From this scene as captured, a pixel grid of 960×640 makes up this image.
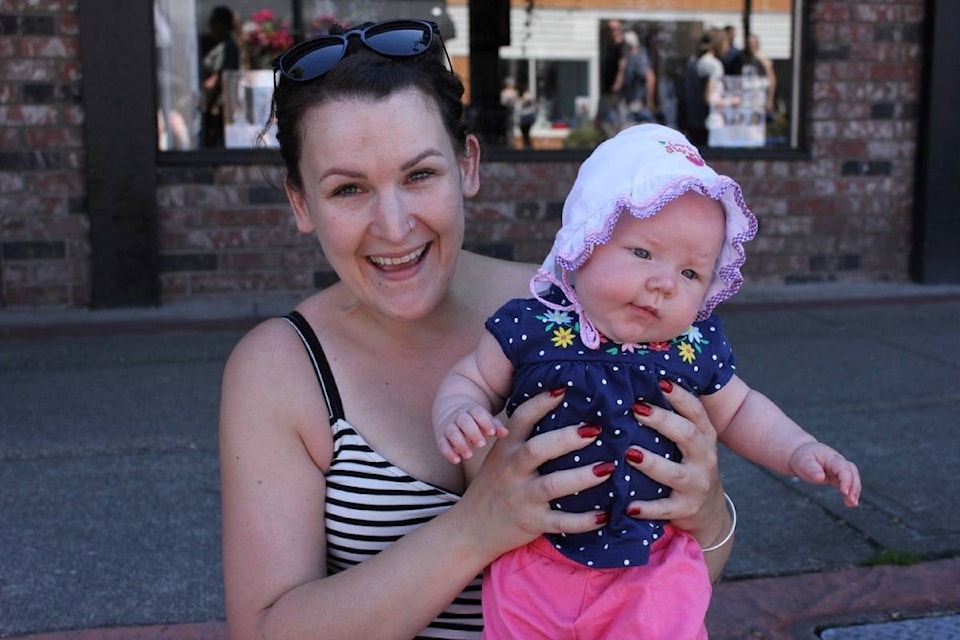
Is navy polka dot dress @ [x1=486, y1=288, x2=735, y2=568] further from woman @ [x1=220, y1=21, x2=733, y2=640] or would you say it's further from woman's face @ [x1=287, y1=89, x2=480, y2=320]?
woman's face @ [x1=287, y1=89, x2=480, y2=320]

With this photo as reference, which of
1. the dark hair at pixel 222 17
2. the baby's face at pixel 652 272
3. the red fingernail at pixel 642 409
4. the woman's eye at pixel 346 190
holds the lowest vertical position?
the red fingernail at pixel 642 409

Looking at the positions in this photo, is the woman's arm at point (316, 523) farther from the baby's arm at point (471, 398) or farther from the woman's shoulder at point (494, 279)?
the woman's shoulder at point (494, 279)

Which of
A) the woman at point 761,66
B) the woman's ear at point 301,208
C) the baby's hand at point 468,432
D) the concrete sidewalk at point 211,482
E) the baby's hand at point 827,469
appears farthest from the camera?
the woman at point 761,66

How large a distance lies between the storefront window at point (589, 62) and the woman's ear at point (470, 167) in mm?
5683

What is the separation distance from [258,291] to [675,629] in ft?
19.4

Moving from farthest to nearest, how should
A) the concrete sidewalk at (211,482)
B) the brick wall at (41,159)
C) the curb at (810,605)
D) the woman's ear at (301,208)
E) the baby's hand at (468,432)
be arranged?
the brick wall at (41,159) → the concrete sidewalk at (211,482) → the curb at (810,605) → the woman's ear at (301,208) → the baby's hand at (468,432)

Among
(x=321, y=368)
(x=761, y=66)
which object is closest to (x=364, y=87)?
(x=321, y=368)

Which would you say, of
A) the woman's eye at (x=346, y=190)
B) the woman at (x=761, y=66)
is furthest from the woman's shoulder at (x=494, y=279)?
the woman at (x=761, y=66)

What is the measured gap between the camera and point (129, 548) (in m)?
3.72

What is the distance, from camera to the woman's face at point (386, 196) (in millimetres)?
1907

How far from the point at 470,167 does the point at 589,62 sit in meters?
6.47

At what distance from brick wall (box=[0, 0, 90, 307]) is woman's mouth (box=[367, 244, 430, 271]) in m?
5.67

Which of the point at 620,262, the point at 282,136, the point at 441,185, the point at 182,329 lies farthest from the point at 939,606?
the point at 182,329

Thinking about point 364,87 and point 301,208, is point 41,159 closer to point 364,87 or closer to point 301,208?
point 301,208
